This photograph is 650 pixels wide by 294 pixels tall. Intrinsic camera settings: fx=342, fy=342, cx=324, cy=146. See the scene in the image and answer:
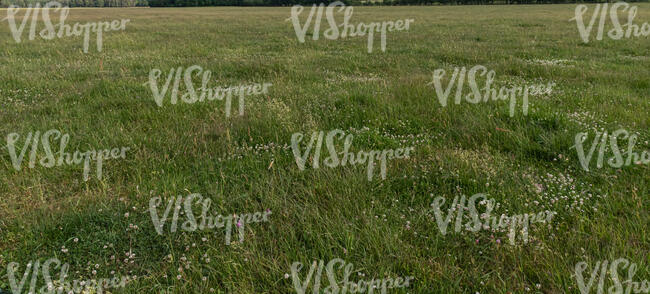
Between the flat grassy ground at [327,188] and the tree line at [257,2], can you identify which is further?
the tree line at [257,2]

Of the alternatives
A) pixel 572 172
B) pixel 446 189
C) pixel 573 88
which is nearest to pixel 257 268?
pixel 446 189

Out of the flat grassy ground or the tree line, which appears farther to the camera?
the tree line

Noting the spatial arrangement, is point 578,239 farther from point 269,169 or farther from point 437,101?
point 437,101

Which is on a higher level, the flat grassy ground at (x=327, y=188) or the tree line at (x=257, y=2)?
the tree line at (x=257, y=2)

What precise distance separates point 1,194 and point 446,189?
471cm

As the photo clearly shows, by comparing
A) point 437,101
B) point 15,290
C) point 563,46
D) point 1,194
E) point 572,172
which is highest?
point 563,46

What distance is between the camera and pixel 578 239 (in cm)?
276

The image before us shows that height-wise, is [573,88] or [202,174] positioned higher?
[573,88]

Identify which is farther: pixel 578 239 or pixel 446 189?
pixel 446 189

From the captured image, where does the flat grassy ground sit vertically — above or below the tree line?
below

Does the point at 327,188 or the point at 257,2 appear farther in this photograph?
the point at 257,2

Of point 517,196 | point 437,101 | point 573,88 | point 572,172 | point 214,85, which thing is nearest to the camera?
Result: point 517,196

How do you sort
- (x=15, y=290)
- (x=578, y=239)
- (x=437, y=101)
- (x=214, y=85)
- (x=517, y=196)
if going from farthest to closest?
(x=214, y=85), (x=437, y=101), (x=517, y=196), (x=578, y=239), (x=15, y=290)

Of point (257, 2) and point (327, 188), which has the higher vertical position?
point (257, 2)
